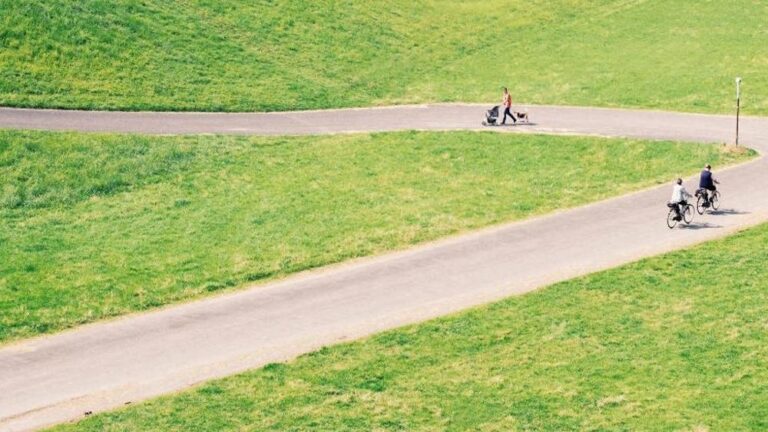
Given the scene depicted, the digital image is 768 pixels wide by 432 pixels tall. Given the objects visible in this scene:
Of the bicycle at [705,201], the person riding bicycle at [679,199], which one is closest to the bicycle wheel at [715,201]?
the bicycle at [705,201]

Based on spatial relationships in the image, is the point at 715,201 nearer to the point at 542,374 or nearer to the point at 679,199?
the point at 679,199

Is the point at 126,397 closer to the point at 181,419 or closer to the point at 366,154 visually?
the point at 181,419

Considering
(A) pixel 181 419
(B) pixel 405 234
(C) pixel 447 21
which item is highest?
(C) pixel 447 21

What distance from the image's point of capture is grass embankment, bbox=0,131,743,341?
35.3 metres

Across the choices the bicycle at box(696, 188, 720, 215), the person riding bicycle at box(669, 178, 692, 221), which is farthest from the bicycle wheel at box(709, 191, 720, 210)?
the person riding bicycle at box(669, 178, 692, 221)

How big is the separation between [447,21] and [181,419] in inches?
1767

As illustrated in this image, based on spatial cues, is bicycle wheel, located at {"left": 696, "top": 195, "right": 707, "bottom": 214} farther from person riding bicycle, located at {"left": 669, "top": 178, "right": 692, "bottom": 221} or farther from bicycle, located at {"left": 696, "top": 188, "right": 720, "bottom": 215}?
person riding bicycle, located at {"left": 669, "top": 178, "right": 692, "bottom": 221}

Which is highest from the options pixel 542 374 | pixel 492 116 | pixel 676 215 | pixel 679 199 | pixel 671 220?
pixel 492 116

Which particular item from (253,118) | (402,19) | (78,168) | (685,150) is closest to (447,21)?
(402,19)

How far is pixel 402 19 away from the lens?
6769 centimetres

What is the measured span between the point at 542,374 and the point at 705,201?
13.0 metres

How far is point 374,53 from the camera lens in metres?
62.7

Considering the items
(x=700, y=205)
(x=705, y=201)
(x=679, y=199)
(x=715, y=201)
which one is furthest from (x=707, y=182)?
(x=679, y=199)

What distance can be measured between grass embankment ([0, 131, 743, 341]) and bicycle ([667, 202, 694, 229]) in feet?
12.8
